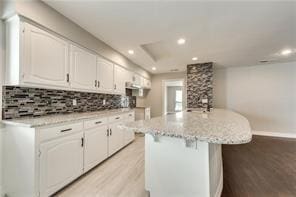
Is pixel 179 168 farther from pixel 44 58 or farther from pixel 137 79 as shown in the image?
pixel 137 79

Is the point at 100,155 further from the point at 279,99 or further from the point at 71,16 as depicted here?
the point at 279,99

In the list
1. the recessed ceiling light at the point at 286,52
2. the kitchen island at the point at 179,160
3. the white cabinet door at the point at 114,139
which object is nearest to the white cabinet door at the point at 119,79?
the white cabinet door at the point at 114,139

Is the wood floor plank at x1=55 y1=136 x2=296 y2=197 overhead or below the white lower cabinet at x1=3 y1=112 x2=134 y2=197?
below

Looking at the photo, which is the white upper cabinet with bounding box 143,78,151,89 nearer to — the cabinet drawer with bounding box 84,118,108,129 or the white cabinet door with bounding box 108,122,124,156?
the white cabinet door with bounding box 108,122,124,156

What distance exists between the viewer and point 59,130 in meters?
1.75

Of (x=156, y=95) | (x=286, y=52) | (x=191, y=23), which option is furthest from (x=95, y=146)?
(x=286, y=52)

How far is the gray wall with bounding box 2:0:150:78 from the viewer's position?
1.62 metres

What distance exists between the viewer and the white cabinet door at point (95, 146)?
2203mm

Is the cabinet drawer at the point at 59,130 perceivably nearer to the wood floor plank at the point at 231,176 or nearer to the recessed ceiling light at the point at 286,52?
the wood floor plank at the point at 231,176

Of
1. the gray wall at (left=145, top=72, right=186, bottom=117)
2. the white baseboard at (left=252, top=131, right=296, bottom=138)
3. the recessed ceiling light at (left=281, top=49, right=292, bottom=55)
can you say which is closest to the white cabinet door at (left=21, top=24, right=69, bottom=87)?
the gray wall at (left=145, top=72, right=186, bottom=117)

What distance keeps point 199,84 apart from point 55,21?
162 inches

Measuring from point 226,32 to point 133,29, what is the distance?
1651 mm

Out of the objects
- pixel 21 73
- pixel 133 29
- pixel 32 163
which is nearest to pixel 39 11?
pixel 21 73

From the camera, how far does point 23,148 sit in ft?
5.08
